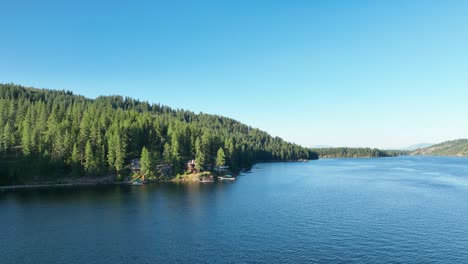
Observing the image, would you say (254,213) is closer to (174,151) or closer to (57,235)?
(57,235)

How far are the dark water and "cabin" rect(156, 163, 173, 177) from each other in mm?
36747

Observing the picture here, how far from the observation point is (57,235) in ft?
202

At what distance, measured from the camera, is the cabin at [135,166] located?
145 meters

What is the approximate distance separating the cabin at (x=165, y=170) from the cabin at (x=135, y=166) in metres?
8.81

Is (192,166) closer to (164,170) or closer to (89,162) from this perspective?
(164,170)

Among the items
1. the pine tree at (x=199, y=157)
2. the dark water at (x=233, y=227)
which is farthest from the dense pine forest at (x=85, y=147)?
the dark water at (x=233, y=227)

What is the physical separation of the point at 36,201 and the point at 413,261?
100770mm

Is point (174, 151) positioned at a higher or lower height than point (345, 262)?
higher

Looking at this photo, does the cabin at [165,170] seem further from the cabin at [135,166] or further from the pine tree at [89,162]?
the pine tree at [89,162]

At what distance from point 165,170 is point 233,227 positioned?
8720 cm

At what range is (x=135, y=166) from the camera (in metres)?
146

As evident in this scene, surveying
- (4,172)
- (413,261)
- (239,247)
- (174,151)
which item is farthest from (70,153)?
(413,261)

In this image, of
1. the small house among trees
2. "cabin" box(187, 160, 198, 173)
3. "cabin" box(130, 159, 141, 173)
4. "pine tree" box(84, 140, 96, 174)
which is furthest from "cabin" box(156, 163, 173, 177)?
"pine tree" box(84, 140, 96, 174)

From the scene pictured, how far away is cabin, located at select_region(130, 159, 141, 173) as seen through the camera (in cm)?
14475
